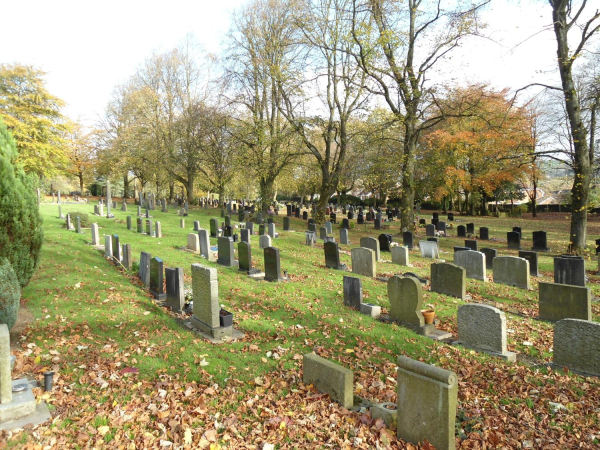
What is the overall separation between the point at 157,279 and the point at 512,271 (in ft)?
32.2

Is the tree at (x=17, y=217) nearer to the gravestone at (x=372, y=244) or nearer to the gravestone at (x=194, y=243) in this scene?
the gravestone at (x=194, y=243)

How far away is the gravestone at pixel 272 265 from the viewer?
10.9m

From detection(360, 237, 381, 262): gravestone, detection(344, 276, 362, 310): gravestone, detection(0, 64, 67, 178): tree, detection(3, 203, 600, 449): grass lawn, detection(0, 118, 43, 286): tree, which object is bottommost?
detection(3, 203, 600, 449): grass lawn

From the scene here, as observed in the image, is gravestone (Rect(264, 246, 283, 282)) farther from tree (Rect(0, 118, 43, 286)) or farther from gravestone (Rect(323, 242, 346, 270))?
tree (Rect(0, 118, 43, 286))

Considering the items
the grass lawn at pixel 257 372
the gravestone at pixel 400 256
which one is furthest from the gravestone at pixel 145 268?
the gravestone at pixel 400 256

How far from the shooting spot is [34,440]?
3789 millimetres

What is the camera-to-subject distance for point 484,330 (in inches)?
250

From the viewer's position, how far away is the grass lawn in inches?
157

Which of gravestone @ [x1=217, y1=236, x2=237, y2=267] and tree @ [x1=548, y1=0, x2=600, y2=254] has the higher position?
tree @ [x1=548, y1=0, x2=600, y2=254]

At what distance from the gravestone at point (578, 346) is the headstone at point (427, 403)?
3.14 metres

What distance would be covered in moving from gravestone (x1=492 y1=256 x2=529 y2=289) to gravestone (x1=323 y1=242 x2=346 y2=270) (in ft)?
15.4

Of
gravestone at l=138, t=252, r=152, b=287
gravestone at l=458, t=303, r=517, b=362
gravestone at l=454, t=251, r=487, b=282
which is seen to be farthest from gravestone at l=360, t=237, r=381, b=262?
gravestone at l=138, t=252, r=152, b=287

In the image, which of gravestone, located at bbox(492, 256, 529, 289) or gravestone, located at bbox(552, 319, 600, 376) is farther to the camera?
gravestone, located at bbox(492, 256, 529, 289)

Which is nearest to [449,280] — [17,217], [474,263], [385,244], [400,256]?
[474,263]
